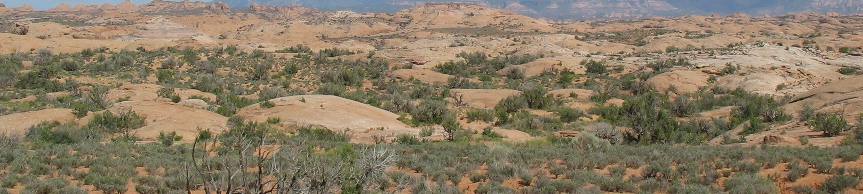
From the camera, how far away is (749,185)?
1088 cm

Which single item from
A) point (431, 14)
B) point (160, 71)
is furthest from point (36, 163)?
point (431, 14)

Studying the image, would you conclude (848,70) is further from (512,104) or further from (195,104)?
(195,104)

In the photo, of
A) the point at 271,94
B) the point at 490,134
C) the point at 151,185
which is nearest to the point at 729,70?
the point at 490,134

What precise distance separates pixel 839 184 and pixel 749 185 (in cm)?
142

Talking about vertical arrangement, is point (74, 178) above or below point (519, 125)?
above

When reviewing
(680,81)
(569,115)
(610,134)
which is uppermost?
(610,134)

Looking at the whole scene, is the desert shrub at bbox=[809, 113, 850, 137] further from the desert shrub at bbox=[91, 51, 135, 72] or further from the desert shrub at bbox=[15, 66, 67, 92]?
the desert shrub at bbox=[91, 51, 135, 72]

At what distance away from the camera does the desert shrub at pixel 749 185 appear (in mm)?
10572

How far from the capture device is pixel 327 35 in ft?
286

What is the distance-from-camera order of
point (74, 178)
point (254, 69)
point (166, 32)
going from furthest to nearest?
point (166, 32) < point (254, 69) < point (74, 178)

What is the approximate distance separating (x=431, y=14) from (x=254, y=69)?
251ft

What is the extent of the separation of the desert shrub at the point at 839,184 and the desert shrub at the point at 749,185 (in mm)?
785

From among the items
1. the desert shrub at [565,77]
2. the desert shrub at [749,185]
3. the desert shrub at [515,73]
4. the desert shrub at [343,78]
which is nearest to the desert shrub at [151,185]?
the desert shrub at [749,185]

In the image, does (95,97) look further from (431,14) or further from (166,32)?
(431,14)
